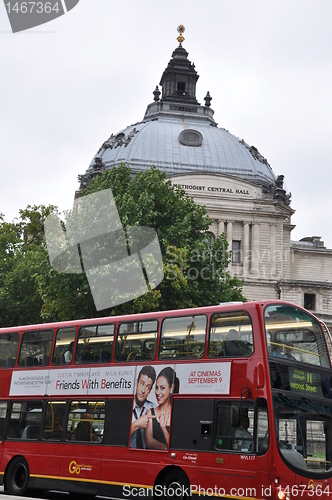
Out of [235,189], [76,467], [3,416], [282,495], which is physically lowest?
[282,495]

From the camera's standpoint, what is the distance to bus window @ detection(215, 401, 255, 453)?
13094 mm

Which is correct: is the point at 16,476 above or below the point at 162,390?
below

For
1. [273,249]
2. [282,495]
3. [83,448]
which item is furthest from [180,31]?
[282,495]

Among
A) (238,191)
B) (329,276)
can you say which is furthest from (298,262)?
(238,191)

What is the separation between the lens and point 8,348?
61.2 feet

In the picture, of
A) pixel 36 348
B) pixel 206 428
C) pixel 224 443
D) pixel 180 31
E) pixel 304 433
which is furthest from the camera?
pixel 180 31

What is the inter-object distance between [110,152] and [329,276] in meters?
27.0

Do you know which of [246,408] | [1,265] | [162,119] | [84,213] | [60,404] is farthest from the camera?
[162,119]

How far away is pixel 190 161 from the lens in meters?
73.6

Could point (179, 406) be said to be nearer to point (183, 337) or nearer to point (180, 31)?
point (183, 337)

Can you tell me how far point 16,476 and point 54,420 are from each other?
2.26 m

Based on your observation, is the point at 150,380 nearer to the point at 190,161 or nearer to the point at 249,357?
the point at 249,357

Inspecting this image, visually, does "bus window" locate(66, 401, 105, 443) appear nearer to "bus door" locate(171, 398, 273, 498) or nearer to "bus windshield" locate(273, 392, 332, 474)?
"bus door" locate(171, 398, 273, 498)

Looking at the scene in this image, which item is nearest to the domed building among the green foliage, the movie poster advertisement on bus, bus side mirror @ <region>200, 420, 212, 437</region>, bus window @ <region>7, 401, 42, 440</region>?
the green foliage
